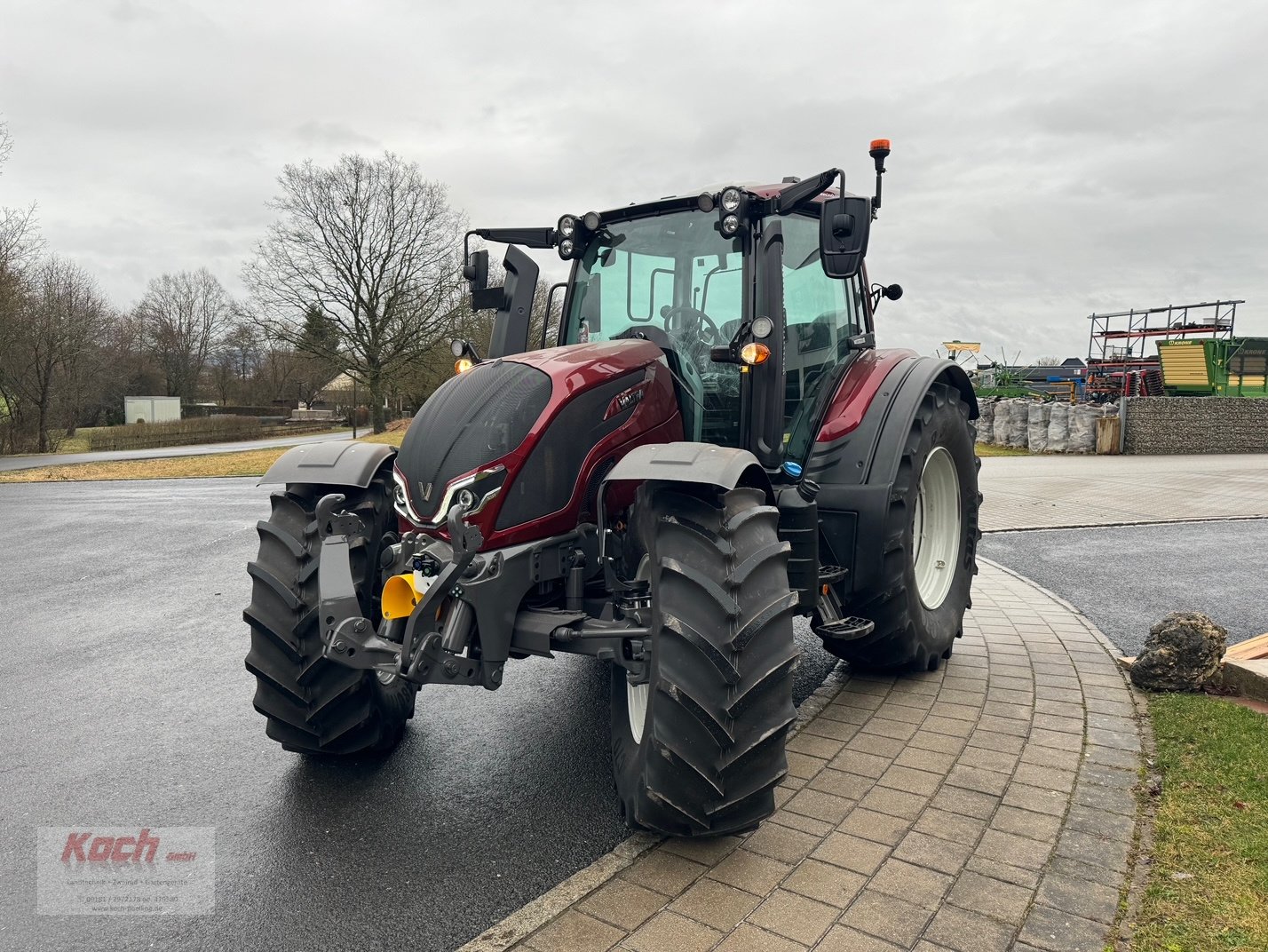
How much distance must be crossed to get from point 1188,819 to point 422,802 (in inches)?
108

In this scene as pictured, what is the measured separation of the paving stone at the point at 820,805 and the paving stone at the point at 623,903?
75 centimetres

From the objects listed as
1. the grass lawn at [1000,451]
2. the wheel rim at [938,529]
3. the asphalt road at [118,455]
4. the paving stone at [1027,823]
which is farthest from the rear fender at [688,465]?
the grass lawn at [1000,451]

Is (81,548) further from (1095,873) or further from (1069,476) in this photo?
(1069,476)

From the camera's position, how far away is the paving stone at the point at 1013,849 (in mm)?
2684

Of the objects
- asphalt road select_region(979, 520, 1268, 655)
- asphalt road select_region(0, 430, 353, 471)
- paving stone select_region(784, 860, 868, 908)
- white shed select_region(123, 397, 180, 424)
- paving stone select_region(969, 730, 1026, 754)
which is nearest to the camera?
paving stone select_region(784, 860, 868, 908)

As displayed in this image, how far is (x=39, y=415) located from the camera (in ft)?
98.1

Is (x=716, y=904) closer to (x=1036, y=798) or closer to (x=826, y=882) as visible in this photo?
(x=826, y=882)

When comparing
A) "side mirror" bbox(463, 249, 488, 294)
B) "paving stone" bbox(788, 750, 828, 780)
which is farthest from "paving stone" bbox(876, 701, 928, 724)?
"side mirror" bbox(463, 249, 488, 294)

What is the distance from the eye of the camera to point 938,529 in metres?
4.93

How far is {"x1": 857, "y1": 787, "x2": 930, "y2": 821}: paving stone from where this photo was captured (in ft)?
9.92

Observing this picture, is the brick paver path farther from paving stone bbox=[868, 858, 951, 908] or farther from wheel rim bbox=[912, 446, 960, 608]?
wheel rim bbox=[912, 446, 960, 608]

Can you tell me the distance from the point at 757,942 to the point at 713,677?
0.71m

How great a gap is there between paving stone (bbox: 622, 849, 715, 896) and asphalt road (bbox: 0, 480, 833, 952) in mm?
203

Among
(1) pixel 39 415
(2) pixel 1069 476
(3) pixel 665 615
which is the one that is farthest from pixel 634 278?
(1) pixel 39 415
